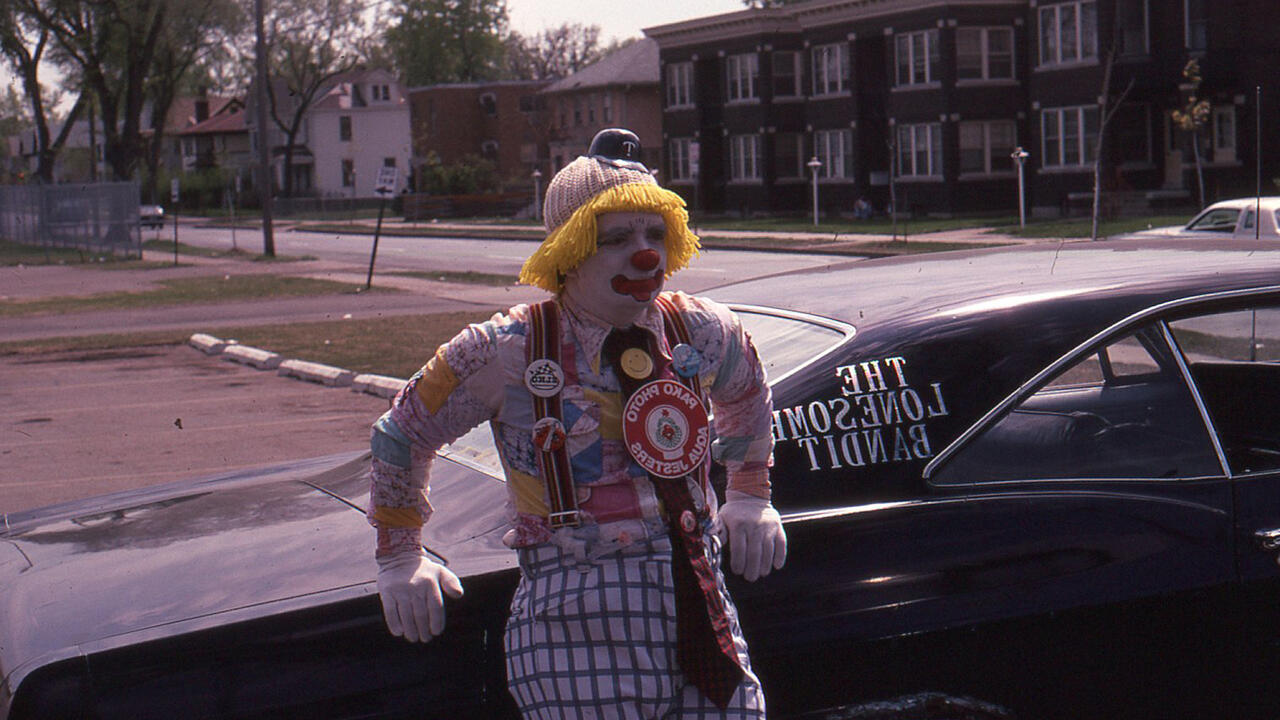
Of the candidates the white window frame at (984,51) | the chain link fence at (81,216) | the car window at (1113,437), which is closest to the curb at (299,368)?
the car window at (1113,437)

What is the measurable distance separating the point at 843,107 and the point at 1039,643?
49359mm

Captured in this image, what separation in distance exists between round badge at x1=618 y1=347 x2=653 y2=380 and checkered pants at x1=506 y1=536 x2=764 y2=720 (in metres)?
0.30

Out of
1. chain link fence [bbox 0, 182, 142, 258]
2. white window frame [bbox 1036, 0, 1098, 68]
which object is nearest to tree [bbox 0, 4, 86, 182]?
chain link fence [bbox 0, 182, 142, 258]

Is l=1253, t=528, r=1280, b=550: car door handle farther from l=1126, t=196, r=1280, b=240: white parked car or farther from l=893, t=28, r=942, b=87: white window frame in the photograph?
l=893, t=28, r=942, b=87: white window frame

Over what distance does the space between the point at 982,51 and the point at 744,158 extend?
1243 centimetres

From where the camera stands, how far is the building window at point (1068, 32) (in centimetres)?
4178

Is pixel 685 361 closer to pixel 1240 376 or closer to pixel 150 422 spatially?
pixel 1240 376

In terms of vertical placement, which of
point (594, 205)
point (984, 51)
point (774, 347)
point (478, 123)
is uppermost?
point (478, 123)

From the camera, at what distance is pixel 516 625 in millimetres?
2619

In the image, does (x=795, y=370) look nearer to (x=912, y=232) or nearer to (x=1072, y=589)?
(x=1072, y=589)

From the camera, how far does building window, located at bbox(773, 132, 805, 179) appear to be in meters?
55.4

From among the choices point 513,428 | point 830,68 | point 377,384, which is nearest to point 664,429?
point 513,428

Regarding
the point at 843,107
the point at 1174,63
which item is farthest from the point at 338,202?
the point at 1174,63

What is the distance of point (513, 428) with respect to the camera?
2.65 meters
